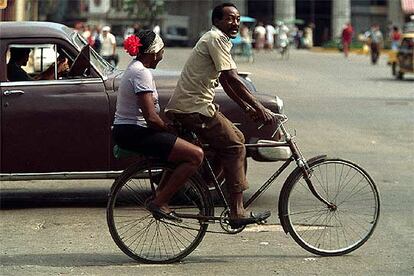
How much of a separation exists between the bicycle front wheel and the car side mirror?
320 cm

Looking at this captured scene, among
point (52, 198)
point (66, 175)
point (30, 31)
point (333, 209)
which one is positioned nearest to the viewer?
point (333, 209)

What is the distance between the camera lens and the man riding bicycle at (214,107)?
301 inches

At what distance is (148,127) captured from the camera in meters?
7.64

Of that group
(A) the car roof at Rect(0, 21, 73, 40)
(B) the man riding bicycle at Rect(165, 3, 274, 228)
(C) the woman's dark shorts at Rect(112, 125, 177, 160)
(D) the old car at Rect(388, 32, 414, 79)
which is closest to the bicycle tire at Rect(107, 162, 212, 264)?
(C) the woman's dark shorts at Rect(112, 125, 177, 160)

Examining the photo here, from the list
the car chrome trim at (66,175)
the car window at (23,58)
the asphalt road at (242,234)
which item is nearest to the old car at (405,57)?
the asphalt road at (242,234)

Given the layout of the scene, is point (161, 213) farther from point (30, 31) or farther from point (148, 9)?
point (148, 9)

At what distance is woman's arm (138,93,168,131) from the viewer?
7543 millimetres

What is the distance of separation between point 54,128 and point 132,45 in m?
2.65

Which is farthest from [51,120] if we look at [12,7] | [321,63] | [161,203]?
[321,63]

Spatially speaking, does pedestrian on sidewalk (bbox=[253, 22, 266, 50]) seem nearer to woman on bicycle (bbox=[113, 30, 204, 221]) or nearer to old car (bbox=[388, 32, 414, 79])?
old car (bbox=[388, 32, 414, 79])

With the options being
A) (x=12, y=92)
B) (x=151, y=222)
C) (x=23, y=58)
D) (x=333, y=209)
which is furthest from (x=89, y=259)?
(x=23, y=58)

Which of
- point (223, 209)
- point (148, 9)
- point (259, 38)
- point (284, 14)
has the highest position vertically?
point (148, 9)

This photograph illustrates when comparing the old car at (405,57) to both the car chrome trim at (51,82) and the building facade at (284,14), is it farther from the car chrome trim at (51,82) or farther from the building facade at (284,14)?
the building facade at (284,14)

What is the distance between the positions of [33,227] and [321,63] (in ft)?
124
